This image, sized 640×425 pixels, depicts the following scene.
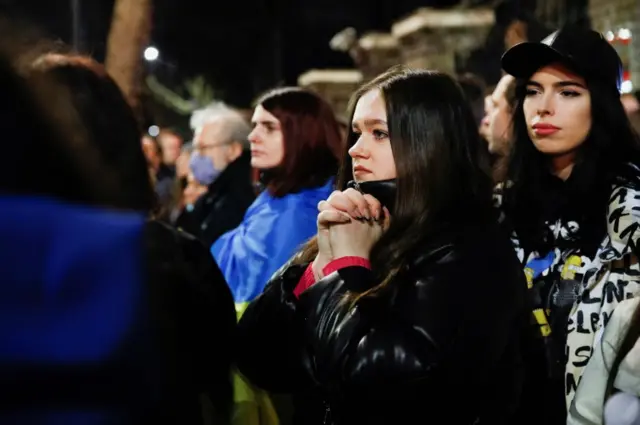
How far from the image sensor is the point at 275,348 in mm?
2312

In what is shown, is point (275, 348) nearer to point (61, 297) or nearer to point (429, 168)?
point (429, 168)

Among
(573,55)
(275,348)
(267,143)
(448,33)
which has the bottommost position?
(275,348)

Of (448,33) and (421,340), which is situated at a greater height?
(448,33)

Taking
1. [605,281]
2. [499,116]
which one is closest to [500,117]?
[499,116]

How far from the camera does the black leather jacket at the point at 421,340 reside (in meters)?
2.04

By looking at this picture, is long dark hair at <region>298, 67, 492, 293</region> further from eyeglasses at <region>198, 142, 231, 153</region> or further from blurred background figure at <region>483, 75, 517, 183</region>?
eyeglasses at <region>198, 142, 231, 153</region>

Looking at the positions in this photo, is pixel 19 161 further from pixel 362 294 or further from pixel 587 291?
pixel 587 291

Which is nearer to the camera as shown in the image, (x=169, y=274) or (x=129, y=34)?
(x=169, y=274)

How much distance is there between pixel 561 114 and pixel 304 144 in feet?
4.60

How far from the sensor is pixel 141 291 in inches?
48.9

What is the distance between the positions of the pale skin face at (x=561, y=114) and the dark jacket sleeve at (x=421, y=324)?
2.57 ft

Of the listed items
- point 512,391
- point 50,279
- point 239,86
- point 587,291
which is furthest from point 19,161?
point 239,86

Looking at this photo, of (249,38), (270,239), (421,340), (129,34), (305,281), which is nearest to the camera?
(421,340)

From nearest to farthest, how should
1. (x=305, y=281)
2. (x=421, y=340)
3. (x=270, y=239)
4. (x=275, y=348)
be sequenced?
(x=421, y=340)
(x=275, y=348)
(x=305, y=281)
(x=270, y=239)
